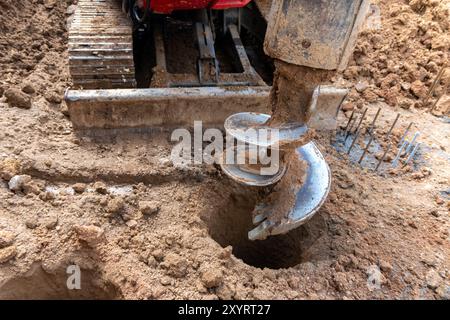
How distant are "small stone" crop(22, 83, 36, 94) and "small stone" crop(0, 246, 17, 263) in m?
1.80

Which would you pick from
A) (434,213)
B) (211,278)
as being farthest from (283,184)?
(434,213)

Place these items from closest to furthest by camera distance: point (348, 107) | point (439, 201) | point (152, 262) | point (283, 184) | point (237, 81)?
point (152, 262) < point (283, 184) < point (439, 201) < point (237, 81) < point (348, 107)

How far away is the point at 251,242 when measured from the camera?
327 cm

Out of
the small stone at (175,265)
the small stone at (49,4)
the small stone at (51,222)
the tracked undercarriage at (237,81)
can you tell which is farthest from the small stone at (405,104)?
the small stone at (49,4)

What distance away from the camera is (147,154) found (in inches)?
131

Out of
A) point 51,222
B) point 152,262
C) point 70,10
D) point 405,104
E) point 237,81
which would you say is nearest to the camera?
point 152,262

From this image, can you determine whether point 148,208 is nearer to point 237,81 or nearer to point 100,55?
point 100,55

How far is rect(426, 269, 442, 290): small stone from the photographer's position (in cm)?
255

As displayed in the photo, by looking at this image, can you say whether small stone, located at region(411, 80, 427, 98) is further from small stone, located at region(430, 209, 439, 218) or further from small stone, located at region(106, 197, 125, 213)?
small stone, located at region(106, 197, 125, 213)

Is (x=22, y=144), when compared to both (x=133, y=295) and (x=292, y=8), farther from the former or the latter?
(x=292, y=8)

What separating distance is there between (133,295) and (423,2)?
527cm

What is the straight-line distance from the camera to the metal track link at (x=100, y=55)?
132 inches

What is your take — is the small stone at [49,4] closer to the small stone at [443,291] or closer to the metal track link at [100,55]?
the metal track link at [100,55]

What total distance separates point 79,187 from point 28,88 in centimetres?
137
